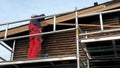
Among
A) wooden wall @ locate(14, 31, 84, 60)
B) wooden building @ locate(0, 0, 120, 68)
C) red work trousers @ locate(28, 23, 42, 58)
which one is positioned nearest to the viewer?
wooden building @ locate(0, 0, 120, 68)

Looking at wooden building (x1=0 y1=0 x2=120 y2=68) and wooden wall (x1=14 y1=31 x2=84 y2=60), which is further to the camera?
wooden wall (x1=14 y1=31 x2=84 y2=60)

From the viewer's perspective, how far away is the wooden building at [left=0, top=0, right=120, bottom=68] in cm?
920

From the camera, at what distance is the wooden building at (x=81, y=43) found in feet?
30.2

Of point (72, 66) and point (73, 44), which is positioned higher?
point (73, 44)

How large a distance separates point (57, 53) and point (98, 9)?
253 cm

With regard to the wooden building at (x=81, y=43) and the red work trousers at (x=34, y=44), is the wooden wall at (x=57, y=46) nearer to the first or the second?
the wooden building at (x=81, y=43)

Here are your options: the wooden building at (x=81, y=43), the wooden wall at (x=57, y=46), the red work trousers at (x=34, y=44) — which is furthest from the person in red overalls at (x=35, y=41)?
the wooden wall at (x=57, y=46)

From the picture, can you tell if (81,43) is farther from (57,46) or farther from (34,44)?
(34,44)

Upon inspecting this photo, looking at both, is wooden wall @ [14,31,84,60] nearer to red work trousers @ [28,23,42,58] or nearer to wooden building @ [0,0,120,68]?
wooden building @ [0,0,120,68]

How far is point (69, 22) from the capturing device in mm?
11695

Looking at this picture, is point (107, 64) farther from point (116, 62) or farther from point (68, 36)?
point (68, 36)

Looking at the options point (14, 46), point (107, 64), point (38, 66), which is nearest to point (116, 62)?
point (107, 64)

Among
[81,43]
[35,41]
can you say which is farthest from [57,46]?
[81,43]

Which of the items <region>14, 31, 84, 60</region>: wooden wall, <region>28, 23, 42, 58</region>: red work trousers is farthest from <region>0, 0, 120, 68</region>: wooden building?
<region>28, 23, 42, 58</region>: red work trousers
